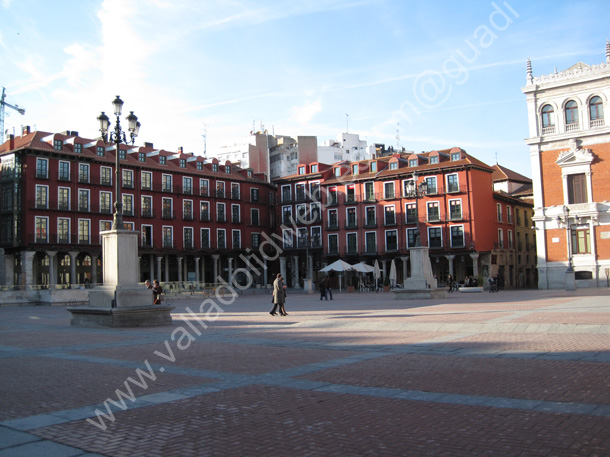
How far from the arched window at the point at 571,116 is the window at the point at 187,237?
4006 cm

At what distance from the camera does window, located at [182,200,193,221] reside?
65312 millimetres

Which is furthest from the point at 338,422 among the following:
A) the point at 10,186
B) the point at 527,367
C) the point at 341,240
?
the point at 341,240

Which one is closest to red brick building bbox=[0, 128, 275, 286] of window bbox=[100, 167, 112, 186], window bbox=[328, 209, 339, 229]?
window bbox=[100, 167, 112, 186]

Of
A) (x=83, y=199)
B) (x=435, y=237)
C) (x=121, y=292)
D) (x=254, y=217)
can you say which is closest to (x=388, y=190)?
(x=435, y=237)

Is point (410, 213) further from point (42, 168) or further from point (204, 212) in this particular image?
point (42, 168)

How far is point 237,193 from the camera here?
2803 inches

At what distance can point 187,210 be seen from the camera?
65812mm

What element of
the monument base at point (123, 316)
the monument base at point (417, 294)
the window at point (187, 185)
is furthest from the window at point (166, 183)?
the monument base at point (123, 316)

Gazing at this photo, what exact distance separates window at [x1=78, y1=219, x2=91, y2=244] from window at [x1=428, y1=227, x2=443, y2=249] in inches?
1339

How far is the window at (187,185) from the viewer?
65688 millimetres

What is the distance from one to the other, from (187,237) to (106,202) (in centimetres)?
1032

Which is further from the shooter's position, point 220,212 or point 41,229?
point 220,212

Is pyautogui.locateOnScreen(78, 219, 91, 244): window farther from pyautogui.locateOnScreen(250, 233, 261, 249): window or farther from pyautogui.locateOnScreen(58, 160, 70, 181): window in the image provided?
pyautogui.locateOnScreen(250, 233, 261, 249): window

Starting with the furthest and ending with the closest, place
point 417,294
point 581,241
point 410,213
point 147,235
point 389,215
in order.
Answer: point 389,215 → point 147,235 → point 410,213 → point 581,241 → point 417,294
